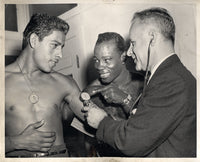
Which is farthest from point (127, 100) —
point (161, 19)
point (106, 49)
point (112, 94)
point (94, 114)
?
point (161, 19)

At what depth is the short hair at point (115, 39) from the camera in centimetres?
175

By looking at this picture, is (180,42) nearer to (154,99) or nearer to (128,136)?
(154,99)

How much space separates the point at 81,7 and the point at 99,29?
0.17 m

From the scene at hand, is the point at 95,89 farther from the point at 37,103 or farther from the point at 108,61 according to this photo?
the point at 37,103

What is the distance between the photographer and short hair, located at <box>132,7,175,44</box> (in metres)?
1.71

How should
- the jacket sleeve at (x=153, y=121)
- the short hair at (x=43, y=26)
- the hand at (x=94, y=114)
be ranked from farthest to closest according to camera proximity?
1. the short hair at (x=43, y=26)
2. the hand at (x=94, y=114)
3. the jacket sleeve at (x=153, y=121)

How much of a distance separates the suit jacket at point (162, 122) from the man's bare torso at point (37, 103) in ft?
0.92

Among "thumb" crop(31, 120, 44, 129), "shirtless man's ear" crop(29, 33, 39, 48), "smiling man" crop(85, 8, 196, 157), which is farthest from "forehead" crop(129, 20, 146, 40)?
"thumb" crop(31, 120, 44, 129)

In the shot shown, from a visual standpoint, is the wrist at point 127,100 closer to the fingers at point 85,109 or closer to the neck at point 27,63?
the fingers at point 85,109

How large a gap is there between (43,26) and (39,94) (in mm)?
382

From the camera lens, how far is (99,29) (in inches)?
70.4

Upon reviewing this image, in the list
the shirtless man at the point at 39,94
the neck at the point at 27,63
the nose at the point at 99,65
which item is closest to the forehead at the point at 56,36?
the shirtless man at the point at 39,94

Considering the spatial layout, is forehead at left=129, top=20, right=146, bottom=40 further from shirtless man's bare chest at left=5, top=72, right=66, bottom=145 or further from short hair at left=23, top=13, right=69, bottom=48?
shirtless man's bare chest at left=5, top=72, right=66, bottom=145

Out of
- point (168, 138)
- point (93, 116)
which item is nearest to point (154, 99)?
point (168, 138)
